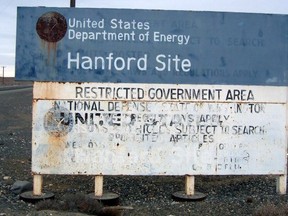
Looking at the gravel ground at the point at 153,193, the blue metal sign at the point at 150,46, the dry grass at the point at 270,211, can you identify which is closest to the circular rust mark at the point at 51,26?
the blue metal sign at the point at 150,46

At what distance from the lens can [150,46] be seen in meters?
9.30

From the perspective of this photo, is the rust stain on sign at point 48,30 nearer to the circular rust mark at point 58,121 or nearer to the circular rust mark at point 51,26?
the circular rust mark at point 51,26

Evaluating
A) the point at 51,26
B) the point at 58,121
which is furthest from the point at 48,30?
the point at 58,121

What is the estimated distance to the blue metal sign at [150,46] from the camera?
30.1 feet

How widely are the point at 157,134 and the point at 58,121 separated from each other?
168 cm

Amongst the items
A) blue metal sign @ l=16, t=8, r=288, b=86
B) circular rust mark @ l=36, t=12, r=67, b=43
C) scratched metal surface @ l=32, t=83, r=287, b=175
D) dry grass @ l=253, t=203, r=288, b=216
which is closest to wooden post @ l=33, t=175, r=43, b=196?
scratched metal surface @ l=32, t=83, r=287, b=175

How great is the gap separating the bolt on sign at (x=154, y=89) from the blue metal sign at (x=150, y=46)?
0.02m

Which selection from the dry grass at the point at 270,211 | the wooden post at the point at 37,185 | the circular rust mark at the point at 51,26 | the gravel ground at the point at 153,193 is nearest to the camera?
the dry grass at the point at 270,211

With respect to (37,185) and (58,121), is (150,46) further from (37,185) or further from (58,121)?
(37,185)

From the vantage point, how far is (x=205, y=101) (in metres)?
9.40

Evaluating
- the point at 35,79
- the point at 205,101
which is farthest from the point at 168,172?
the point at 35,79

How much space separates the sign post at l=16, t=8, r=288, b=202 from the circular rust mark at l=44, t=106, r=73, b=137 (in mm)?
17

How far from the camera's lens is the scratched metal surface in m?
9.20

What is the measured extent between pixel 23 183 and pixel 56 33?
2.77 m
